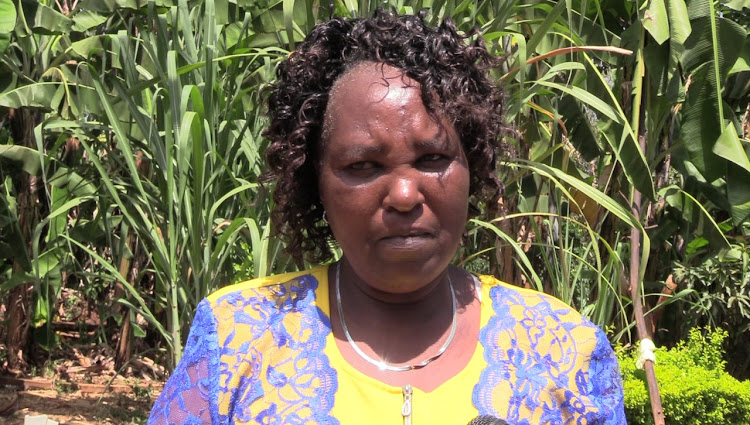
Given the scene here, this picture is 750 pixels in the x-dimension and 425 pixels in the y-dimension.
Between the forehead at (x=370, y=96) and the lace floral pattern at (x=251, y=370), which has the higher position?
the forehead at (x=370, y=96)

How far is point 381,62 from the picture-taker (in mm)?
1462

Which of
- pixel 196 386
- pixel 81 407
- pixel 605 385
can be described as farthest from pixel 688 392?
pixel 81 407

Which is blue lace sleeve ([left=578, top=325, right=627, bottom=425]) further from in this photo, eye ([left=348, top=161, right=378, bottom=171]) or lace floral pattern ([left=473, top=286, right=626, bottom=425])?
eye ([left=348, top=161, right=378, bottom=171])

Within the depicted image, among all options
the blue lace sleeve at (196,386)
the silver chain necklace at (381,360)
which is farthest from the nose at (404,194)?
the blue lace sleeve at (196,386)

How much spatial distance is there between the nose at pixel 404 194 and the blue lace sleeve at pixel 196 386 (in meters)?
0.34

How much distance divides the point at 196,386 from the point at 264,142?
1.20m

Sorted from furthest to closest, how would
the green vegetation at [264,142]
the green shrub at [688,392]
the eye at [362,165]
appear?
the green shrub at [688,392] < the green vegetation at [264,142] < the eye at [362,165]

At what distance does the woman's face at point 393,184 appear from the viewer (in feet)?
4.51

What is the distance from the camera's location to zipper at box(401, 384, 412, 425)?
1.38m

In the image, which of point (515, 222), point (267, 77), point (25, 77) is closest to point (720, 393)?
point (515, 222)

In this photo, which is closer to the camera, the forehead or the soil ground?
the forehead

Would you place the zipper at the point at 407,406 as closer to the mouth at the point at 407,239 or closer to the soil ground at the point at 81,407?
the mouth at the point at 407,239

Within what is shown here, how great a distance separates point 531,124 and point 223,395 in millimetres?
2016

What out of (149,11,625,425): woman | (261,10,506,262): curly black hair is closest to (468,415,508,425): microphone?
(149,11,625,425): woman
